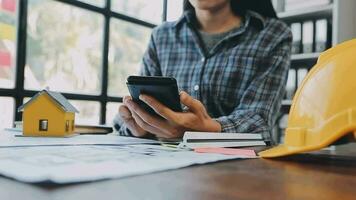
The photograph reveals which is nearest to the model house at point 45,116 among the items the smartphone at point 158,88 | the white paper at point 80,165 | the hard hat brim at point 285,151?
the smartphone at point 158,88

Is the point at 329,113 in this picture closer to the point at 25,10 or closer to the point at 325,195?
the point at 325,195

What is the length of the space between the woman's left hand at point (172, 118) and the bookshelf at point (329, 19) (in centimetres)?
144

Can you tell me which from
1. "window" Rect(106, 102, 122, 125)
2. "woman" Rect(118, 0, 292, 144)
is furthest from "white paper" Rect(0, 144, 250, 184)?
"window" Rect(106, 102, 122, 125)

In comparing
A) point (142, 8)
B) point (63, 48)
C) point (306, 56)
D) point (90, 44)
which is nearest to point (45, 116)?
point (63, 48)

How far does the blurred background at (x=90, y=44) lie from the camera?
5.80ft

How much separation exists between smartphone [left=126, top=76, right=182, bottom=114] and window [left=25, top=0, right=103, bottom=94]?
1.20 meters

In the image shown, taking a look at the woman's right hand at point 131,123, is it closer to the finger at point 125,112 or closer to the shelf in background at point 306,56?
the finger at point 125,112

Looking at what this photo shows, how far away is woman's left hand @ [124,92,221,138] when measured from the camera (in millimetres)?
839

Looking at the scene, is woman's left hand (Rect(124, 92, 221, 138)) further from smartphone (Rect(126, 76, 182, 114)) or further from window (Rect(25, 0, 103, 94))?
window (Rect(25, 0, 103, 94))

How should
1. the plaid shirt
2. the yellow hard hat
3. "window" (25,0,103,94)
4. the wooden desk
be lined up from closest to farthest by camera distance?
the wooden desk < the yellow hard hat < the plaid shirt < "window" (25,0,103,94)

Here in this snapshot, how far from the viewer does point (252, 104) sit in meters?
1.18

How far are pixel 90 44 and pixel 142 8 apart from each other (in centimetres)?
55

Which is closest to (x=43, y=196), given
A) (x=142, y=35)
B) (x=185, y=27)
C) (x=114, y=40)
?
(x=185, y=27)

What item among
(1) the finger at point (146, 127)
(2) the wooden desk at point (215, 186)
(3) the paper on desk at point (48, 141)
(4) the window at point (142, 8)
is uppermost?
(4) the window at point (142, 8)
